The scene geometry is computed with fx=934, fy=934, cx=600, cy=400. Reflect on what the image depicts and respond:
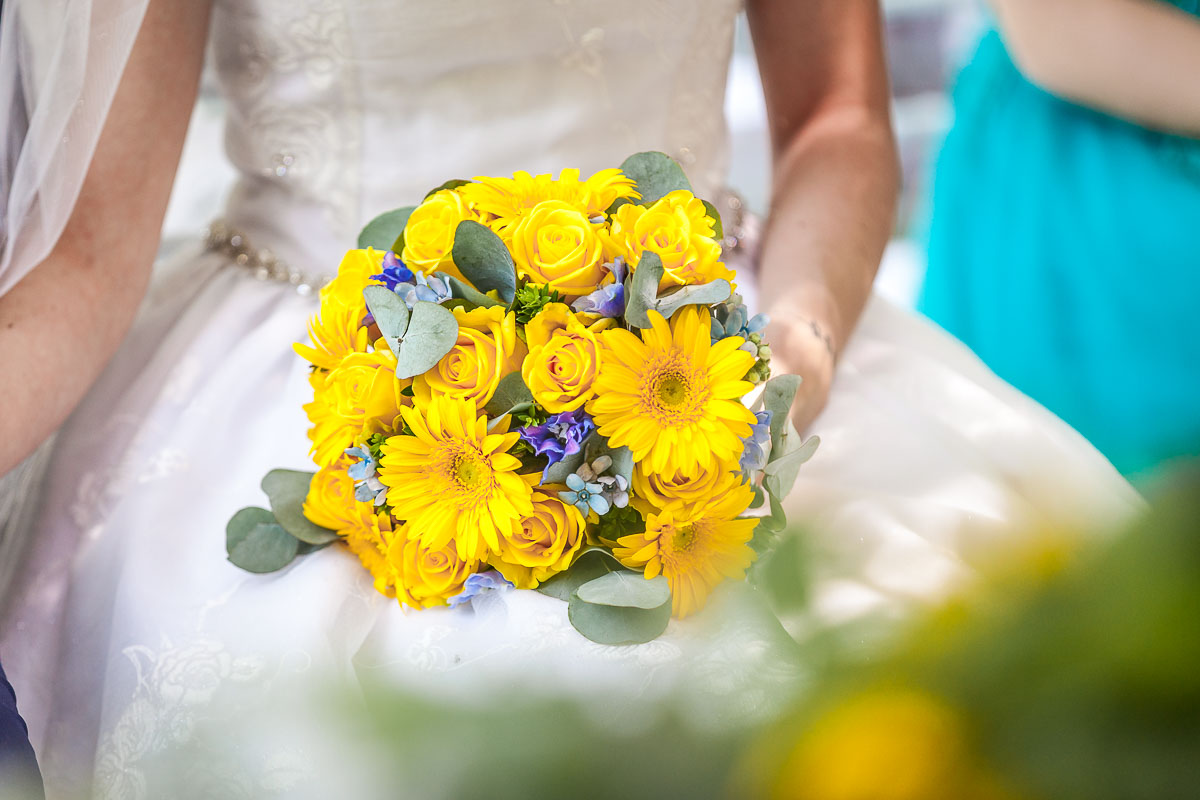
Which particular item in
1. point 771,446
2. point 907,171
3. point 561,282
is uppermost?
point 561,282

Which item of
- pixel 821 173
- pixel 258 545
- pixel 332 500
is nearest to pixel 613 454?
pixel 332 500

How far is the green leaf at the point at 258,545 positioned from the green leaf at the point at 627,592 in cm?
28

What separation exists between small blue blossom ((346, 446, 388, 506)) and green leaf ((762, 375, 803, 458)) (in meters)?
0.28

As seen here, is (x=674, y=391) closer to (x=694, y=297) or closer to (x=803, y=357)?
(x=694, y=297)

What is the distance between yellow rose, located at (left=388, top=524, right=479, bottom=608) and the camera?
654mm

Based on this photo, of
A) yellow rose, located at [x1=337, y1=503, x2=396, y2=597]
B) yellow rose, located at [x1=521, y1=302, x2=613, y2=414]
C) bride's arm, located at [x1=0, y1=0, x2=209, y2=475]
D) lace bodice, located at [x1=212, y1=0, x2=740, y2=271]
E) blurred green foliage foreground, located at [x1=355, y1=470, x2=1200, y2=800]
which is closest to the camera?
blurred green foliage foreground, located at [x1=355, y1=470, x2=1200, y2=800]

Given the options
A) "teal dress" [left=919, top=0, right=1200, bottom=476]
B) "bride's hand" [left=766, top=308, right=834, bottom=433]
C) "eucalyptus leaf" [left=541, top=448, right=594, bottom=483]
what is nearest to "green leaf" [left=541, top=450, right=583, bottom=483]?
"eucalyptus leaf" [left=541, top=448, right=594, bottom=483]

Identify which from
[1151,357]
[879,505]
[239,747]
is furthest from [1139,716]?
[1151,357]

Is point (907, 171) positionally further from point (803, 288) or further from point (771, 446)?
point (771, 446)

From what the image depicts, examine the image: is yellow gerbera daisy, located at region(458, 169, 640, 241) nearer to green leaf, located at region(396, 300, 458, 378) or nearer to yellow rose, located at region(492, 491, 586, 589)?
green leaf, located at region(396, 300, 458, 378)

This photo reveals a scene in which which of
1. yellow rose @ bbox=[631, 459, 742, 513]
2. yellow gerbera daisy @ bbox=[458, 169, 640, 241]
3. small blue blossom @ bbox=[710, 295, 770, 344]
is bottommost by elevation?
yellow rose @ bbox=[631, 459, 742, 513]

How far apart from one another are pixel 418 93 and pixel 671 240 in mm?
460

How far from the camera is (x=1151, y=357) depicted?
4.55ft

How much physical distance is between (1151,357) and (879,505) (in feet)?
2.59
